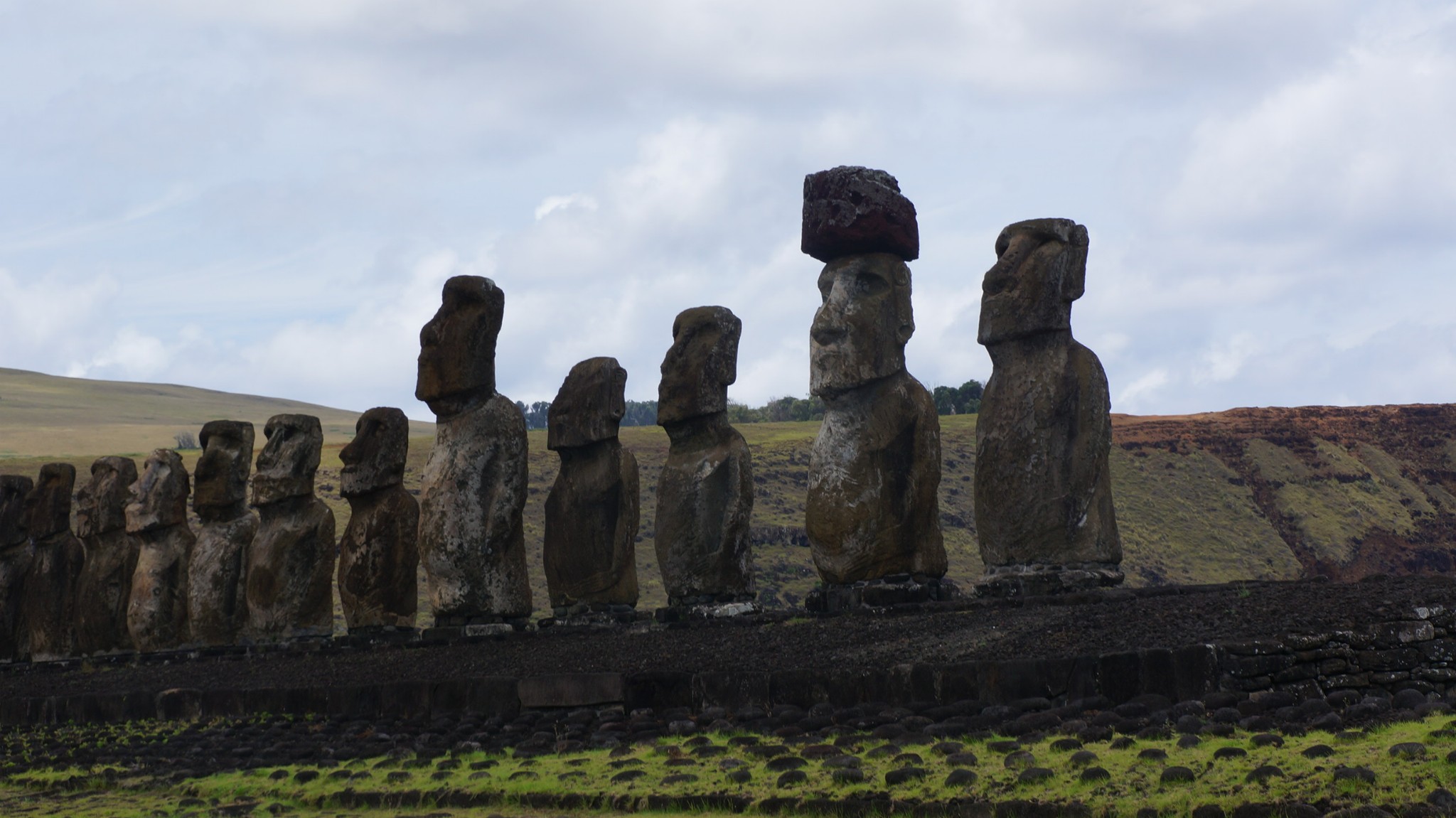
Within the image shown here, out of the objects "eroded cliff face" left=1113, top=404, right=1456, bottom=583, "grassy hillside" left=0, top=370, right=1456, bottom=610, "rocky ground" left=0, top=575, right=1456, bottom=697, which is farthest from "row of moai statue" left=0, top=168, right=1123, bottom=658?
"eroded cliff face" left=1113, top=404, right=1456, bottom=583

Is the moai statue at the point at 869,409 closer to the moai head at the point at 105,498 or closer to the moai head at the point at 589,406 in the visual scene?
the moai head at the point at 589,406

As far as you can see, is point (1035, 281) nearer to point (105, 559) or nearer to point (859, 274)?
point (859, 274)

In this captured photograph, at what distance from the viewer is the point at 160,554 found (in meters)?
20.3

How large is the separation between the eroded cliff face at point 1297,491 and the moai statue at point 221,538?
1756 cm

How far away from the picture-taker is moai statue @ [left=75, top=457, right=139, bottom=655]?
69.1 feet

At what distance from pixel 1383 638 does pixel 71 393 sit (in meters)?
105

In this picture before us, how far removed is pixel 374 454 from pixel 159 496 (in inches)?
174

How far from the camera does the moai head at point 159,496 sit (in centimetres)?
2034

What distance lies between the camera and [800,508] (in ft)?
123

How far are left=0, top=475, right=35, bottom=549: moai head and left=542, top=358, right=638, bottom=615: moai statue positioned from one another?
386 inches

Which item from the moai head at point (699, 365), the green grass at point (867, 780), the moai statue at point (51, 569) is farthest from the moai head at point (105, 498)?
the green grass at point (867, 780)

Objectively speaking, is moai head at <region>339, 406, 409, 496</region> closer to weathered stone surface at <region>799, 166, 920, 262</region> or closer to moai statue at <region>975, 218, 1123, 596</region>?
weathered stone surface at <region>799, 166, 920, 262</region>

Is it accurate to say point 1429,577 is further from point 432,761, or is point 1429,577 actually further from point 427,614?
point 427,614

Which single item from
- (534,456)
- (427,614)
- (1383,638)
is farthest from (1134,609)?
(534,456)
